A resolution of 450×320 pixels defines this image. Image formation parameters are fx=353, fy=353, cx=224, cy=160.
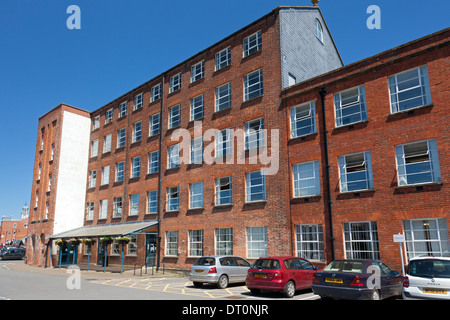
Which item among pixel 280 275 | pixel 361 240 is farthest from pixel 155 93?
pixel 280 275

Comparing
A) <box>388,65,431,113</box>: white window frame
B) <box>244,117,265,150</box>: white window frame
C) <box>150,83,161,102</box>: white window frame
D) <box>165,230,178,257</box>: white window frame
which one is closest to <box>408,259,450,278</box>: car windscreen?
<box>388,65,431,113</box>: white window frame

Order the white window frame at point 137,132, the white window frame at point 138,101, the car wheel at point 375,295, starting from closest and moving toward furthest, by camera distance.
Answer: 1. the car wheel at point 375,295
2. the white window frame at point 137,132
3. the white window frame at point 138,101

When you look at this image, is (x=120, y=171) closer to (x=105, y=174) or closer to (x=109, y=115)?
(x=105, y=174)

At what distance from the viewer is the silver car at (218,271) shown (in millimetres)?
15375

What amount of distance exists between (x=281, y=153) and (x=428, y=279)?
11315 mm

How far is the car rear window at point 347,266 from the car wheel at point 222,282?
5881mm

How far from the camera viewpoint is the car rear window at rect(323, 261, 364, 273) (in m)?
10.5

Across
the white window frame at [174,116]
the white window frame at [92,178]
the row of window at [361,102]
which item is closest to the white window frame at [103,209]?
the white window frame at [92,178]

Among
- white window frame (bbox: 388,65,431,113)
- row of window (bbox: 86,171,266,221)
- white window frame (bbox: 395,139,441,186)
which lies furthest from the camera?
row of window (bbox: 86,171,266,221)

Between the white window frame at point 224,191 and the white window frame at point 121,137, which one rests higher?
the white window frame at point 121,137

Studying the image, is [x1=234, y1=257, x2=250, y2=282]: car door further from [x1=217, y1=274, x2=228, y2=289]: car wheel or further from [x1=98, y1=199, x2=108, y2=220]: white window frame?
[x1=98, y1=199, x2=108, y2=220]: white window frame

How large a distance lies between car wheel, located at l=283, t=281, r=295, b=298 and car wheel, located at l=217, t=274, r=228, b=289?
3554 mm

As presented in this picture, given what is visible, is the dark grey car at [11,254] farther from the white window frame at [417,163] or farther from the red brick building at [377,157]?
the white window frame at [417,163]

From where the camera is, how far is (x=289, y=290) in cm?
1263
